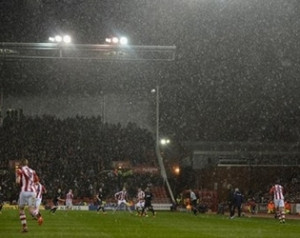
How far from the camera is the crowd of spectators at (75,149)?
5275 centimetres

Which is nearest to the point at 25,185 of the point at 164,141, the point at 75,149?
the point at 75,149

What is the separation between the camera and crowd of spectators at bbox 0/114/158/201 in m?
52.8

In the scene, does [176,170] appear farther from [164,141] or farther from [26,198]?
[26,198]

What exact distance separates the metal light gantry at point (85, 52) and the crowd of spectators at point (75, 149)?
16204 mm

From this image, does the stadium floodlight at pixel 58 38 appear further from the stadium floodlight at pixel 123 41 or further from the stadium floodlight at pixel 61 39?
the stadium floodlight at pixel 123 41

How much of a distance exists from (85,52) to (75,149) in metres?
20.6

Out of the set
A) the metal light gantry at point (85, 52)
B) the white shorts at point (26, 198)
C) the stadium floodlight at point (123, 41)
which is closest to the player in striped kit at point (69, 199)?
the metal light gantry at point (85, 52)

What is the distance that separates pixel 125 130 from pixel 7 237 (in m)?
41.6

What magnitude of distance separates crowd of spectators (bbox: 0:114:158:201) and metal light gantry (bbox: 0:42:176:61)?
53.2ft

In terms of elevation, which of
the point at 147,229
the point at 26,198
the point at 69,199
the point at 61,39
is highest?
the point at 61,39

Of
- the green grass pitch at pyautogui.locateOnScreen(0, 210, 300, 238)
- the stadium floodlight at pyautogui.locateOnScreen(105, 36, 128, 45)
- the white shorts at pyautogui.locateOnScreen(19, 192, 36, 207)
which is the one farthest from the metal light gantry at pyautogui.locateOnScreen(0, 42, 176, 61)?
the white shorts at pyautogui.locateOnScreen(19, 192, 36, 207)

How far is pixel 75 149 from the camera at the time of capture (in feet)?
186

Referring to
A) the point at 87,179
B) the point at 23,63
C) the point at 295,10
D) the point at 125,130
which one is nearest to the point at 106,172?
the point at 87,179

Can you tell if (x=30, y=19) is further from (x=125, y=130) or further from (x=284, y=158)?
(x=284, y=158)
